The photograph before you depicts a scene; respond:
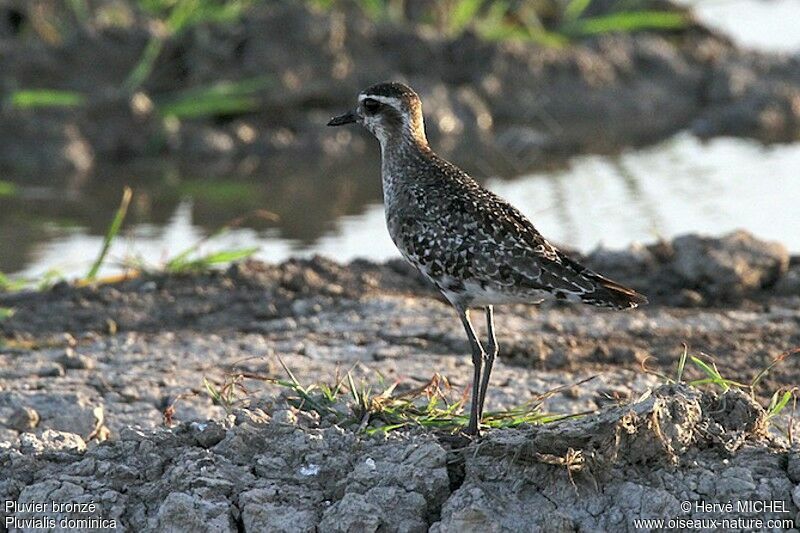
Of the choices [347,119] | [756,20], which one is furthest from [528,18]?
[347,119]

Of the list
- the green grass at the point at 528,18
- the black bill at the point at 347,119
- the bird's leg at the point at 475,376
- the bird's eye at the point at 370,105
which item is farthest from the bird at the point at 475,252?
the green grass at the point at 528,18

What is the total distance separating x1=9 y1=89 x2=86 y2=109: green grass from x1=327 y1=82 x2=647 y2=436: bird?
7.67 m

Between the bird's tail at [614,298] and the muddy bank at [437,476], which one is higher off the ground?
the bird's tail at [614,298]

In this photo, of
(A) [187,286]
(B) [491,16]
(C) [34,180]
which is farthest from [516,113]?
(A) [187,286]

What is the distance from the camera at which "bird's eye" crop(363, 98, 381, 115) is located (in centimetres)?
770

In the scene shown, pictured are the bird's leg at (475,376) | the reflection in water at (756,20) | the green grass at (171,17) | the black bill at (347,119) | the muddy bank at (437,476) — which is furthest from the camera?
the reflection in water at (756,20)

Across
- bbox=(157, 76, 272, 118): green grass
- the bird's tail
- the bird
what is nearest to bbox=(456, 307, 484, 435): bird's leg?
the bird

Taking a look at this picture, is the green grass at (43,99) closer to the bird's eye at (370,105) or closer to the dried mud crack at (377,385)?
the dried mud crack at (377,385)

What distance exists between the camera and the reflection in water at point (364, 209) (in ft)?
38.8

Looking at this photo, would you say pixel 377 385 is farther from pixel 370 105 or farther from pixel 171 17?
pixel 171 17

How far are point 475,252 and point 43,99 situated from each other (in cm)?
855

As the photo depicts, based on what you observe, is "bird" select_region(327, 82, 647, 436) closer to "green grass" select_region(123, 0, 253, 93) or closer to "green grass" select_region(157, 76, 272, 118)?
"green grass" select_region(157, 76, 272, 118)

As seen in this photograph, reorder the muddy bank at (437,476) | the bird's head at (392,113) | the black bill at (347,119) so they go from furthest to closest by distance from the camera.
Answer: the black bill at (347,119)
the bird's head at (392,113)
the muddy bank at (437,476)

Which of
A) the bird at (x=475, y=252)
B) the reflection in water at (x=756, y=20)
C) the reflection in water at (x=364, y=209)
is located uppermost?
the reflection in water at (x=756, y=20)
